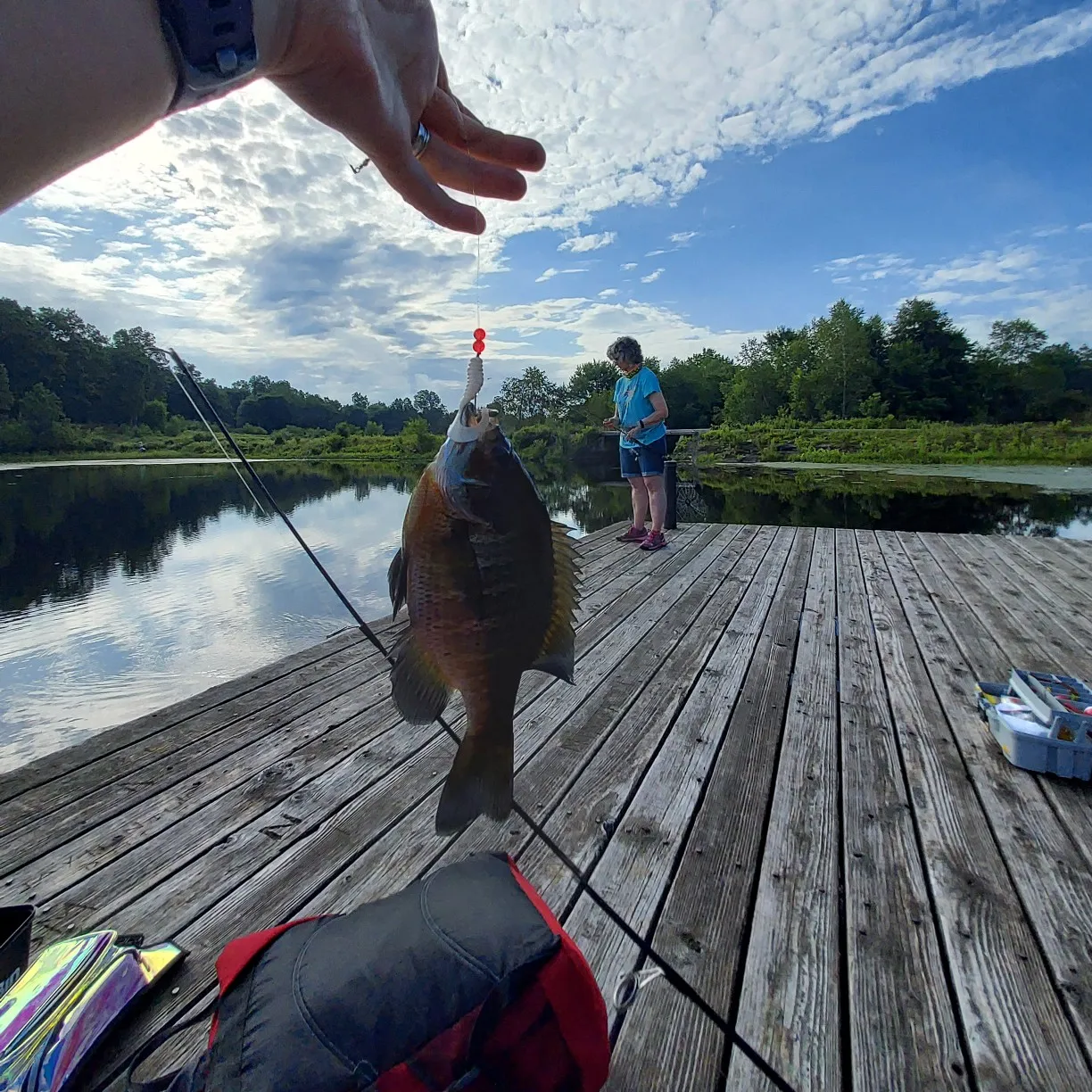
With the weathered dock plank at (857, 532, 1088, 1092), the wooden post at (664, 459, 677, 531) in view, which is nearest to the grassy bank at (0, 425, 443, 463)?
the weathered dock plank at (857, 532, 1088, 1092)

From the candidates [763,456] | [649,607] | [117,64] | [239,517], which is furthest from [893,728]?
[763,456]

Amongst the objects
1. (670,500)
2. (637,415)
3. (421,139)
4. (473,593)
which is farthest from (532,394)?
(670,500)

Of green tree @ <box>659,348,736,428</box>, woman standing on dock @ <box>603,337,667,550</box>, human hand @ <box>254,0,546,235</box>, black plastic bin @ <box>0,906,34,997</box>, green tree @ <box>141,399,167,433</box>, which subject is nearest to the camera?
human hand @ <box>254,0,546,235</box>

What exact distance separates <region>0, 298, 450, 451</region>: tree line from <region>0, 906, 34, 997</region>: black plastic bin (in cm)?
120

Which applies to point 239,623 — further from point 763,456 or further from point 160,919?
point 763,456

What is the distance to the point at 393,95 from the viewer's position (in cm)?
89

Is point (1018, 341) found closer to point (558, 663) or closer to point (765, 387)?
point (765, 387)

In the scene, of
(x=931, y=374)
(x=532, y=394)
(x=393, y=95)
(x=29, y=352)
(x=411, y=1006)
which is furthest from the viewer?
(x=931, y=374)

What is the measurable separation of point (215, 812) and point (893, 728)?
2.92m

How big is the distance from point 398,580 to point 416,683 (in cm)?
16

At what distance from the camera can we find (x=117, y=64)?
0.54m

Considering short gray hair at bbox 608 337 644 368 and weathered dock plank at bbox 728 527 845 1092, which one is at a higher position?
short gray hair at bbox 608 337 644 368

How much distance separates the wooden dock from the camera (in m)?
1.54

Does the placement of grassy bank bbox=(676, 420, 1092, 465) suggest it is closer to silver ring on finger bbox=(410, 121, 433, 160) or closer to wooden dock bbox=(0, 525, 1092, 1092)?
wooden dock bbox=(0, 525, 1092, 1092)
